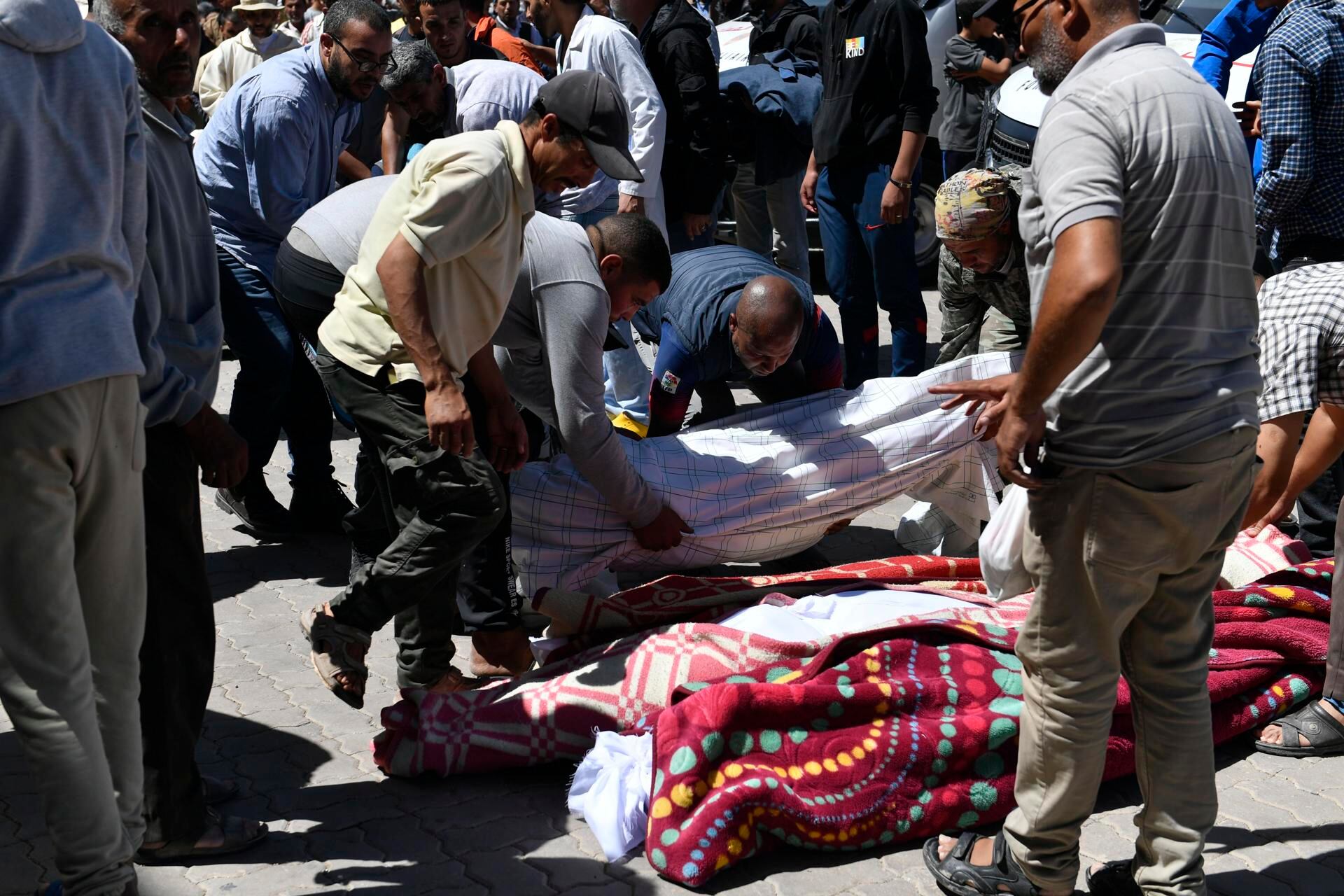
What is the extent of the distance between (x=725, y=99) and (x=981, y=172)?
2.81 m

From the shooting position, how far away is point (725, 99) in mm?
6664

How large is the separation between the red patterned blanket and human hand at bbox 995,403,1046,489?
87 cm

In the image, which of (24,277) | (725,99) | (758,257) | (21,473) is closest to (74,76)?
(24,277)

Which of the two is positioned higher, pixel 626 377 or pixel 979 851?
pixel 979 851

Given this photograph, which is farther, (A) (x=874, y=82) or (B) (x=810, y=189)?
(B) (x=810, y=189)

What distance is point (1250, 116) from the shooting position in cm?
536

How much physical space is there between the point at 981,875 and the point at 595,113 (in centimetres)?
185

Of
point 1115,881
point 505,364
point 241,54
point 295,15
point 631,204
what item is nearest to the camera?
point 1115,881

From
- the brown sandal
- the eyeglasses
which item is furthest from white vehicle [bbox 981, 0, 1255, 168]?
the brown sandal

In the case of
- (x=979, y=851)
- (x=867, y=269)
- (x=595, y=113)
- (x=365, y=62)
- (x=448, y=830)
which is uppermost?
(x=595, y=113)

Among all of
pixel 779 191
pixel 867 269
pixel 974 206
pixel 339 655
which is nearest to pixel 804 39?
pixel 779 191

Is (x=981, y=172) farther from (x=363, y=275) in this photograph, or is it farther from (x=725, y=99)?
(x=725, y=99)

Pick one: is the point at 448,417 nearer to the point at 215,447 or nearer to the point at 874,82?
the point at 215,447

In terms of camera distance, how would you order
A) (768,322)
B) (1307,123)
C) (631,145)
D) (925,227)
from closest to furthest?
(768,322) < (1307,123) < (631,145) < (925,227)
